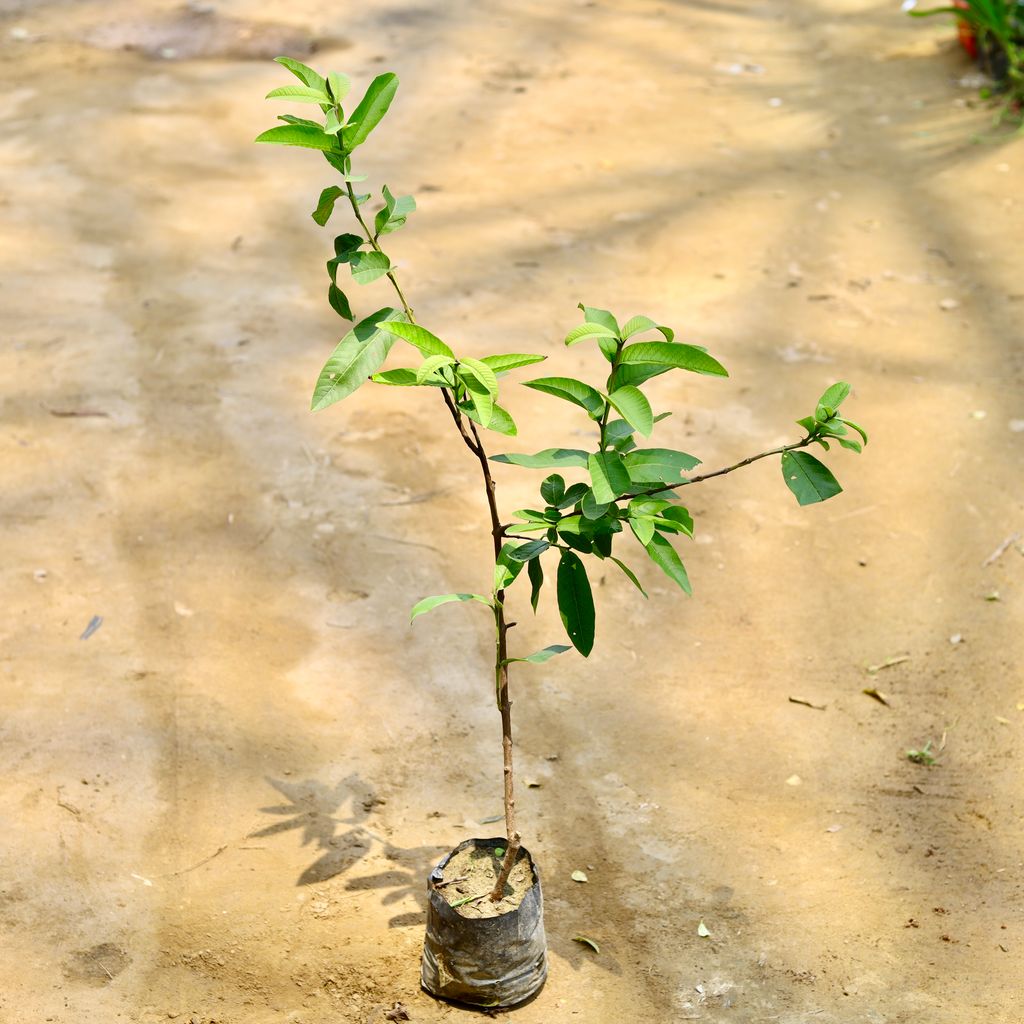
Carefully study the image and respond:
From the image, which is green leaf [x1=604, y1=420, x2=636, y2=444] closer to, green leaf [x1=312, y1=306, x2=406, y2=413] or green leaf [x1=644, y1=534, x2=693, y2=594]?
green leaf [x1=644, y1=534, x2=693, y2=594]

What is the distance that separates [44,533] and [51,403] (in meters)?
0.73

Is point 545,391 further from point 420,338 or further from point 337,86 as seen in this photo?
point 337,86

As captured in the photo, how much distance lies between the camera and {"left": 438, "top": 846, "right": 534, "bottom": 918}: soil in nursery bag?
2.28m

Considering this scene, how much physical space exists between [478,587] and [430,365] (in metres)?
1.70

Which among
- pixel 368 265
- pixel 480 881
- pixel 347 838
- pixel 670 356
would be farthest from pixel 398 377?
pixel 347 838

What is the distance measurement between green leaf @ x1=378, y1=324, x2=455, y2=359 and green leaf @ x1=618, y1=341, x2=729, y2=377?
11.4 inches

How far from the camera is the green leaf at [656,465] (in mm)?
2000

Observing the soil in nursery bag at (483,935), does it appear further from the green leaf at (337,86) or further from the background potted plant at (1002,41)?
the background potted plant at (1002,41)

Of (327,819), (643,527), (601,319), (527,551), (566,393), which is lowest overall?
(327,819)

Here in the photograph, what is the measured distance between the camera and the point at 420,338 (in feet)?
6.44

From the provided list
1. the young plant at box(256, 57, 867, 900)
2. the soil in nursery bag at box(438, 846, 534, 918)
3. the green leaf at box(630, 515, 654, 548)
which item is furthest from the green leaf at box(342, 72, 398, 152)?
the soil in nursery bag at box(438, 846, 534, 918)

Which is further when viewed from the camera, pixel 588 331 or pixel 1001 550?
pixel 1001 550

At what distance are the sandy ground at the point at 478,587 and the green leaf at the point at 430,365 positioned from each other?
4.05 feet

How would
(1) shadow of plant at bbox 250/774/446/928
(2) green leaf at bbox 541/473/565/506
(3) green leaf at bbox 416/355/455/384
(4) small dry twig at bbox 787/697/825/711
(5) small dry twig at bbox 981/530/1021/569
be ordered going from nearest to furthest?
(3) green leaf at bbox 416/355/455/384 < (2) green leaf at bbox 541/473/565/506 < (1) shadow of plant at bbox 250/774/446/928 < (4) small dry twig at bbox 787/697/825/711 < (5) small dry twig at bbox 981/530/1021/569
